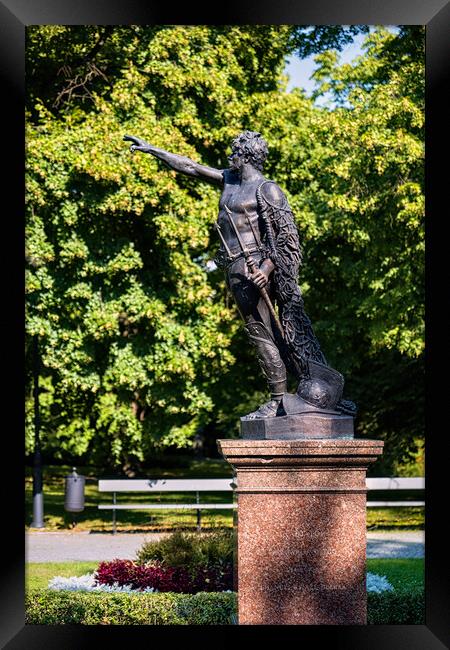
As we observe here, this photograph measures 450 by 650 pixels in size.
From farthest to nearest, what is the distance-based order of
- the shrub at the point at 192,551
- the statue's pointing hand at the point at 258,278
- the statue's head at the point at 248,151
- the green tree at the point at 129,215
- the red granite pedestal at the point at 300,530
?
the green tree at the point at 129,215
the shrub at the point at 192,551
the statue's head at the point at 248,151
the statue's pointing hand at the point at 258,278
the red granite pedestal at the point at 300,530

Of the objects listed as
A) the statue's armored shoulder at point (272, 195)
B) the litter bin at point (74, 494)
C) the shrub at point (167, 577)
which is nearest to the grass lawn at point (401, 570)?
the shrub at point (167, 577)

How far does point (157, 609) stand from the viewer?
8672 millimetres

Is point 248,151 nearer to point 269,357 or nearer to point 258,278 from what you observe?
point 258,278

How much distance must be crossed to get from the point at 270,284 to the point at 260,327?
330 mm

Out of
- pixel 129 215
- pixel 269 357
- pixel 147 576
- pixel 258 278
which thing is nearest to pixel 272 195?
pixel 258 278

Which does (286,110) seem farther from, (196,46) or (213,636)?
(213,636)

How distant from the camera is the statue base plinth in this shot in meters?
7.28

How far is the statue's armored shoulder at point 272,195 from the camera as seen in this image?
298 inches

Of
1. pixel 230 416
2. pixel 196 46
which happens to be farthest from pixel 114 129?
pixel 230 416

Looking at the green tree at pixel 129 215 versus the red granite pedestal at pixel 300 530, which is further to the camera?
the green tree at pixel 129 215

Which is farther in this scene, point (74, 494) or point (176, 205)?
point (74, 494)

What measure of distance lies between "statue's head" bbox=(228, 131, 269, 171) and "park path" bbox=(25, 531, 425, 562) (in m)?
8.14

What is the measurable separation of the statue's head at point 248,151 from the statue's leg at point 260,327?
0.79 m

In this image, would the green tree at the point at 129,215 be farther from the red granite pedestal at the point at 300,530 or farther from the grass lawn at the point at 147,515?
the red granite pedestal at the point at 300,530
